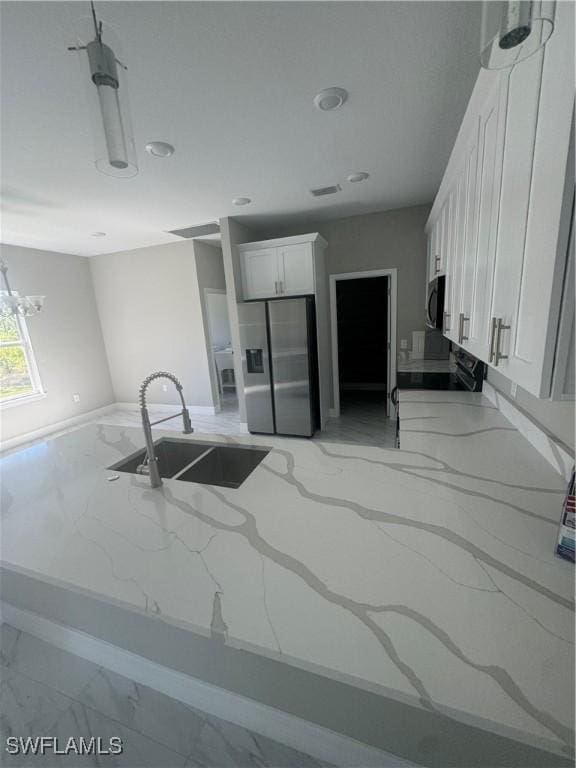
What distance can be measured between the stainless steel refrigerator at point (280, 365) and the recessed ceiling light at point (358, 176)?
1167 millimetres

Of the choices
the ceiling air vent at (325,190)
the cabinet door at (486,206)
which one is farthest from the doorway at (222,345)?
the cabinet door at (486,206)

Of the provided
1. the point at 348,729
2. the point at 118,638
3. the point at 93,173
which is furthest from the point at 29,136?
the point at 348,729

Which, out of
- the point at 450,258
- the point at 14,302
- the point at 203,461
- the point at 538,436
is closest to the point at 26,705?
the point at 203,461

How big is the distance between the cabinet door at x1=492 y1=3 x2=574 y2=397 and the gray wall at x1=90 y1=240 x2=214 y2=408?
4.29 metres

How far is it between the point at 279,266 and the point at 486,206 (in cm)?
261

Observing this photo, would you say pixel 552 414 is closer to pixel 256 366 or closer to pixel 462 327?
pixel 462 327

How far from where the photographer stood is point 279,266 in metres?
3.55

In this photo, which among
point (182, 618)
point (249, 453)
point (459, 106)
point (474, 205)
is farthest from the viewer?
point (459, 106)

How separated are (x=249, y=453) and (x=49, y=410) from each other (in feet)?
14.9

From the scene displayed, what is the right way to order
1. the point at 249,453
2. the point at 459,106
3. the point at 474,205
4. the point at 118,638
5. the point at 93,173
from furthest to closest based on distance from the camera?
the point at 93,173, the point at 459,106, the point at 249,453, the point at 474,205, the point at 118,638

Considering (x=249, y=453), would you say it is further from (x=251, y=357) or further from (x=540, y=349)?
(x=251, y=357)

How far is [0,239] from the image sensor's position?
12.4 ft

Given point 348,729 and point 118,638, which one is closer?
point 348,729

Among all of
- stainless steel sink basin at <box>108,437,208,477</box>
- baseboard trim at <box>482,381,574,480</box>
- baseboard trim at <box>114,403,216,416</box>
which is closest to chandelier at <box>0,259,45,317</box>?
baseboard trim at <box>114,403,216,416</box>
